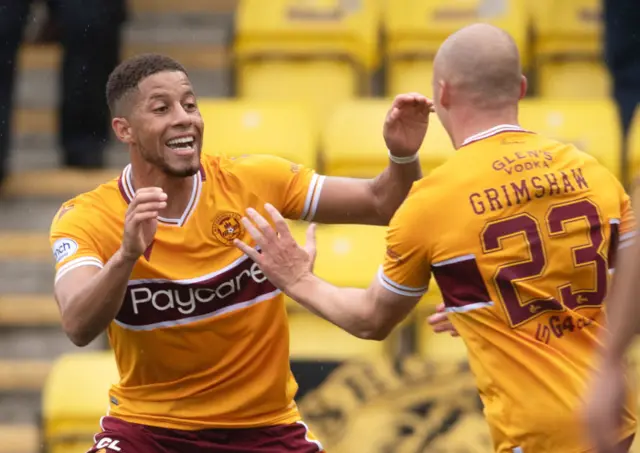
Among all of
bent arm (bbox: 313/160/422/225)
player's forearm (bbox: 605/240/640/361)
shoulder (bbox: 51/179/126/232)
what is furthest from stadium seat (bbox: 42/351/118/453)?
player's forearm (bbox: 605/240/640/361)

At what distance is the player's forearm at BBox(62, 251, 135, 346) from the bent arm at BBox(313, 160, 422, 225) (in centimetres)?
90

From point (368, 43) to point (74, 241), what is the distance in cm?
397

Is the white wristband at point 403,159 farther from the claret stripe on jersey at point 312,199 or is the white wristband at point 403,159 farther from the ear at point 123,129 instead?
the ear at point 123,129

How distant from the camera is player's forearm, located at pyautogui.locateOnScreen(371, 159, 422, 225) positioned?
4.52 m

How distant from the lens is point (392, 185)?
14.9 ft

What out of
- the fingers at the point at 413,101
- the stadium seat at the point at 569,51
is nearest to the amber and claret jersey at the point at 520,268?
the fingers at the point at 413,101

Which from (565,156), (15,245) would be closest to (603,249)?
(565,156)

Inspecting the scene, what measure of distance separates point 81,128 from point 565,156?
4259mm

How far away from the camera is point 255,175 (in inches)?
178

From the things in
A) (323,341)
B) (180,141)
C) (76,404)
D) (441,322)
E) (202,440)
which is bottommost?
(76,404)

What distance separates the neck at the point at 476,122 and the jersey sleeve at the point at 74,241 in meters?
1.22

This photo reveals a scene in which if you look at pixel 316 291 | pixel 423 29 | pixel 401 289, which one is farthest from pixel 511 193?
pixel 423 29

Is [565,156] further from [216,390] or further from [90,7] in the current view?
[90,7]

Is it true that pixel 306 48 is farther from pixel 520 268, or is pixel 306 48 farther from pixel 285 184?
pixel 520 268
